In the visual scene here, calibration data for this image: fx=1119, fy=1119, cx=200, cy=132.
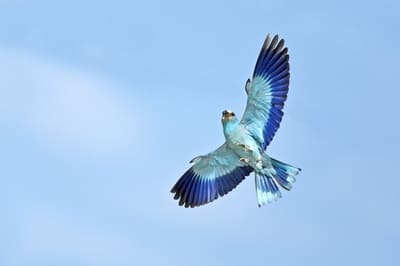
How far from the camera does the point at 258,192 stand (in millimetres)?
23094

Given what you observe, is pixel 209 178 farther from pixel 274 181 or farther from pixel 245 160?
pixel 274 181

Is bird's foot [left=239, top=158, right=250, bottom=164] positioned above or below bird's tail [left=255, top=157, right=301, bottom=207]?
above

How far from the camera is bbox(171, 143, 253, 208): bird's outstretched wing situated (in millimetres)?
24203

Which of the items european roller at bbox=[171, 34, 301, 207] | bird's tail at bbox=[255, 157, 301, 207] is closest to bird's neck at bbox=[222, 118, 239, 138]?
european roller at bbox=[171, 34, 301, 207]

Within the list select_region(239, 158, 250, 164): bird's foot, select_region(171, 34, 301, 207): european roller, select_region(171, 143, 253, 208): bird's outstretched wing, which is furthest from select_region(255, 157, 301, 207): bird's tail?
select_region(171, 143, 253, 208): bird's outstretched wing

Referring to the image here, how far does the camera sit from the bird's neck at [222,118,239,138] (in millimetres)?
22906

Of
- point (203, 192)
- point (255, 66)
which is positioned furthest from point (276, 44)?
point (203, 192)

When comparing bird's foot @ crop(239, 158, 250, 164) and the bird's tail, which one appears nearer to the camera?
the bird's tail

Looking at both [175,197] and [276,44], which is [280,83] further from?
[175,197]

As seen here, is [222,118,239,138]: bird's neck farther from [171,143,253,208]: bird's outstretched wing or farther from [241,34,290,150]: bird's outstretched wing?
[171,143,253,208]: bird's outstretched wing

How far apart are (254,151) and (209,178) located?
191cm

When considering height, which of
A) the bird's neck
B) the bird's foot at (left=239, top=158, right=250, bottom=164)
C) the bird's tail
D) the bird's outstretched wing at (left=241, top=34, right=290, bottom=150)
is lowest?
the bird's tail

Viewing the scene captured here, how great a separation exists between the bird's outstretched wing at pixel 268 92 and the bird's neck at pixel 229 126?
54cm

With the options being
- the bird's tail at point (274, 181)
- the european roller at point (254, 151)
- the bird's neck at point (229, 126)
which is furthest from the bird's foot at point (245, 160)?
the bird's neck at point (229, 126)
